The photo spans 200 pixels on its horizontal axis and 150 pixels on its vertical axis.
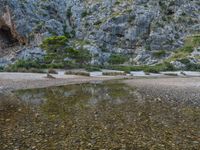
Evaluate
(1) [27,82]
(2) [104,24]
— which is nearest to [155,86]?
(1) [27,82]

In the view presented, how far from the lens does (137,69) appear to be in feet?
324

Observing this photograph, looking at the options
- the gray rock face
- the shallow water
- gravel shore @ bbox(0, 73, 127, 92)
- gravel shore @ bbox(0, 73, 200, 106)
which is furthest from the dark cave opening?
the shallow water

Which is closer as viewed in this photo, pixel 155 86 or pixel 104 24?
pixel 155 86

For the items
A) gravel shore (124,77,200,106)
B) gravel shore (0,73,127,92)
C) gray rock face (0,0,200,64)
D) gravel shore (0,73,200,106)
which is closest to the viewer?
gravel shore (124,77,200,106)

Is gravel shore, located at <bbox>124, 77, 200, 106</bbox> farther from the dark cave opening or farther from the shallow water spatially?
the dark cave opening

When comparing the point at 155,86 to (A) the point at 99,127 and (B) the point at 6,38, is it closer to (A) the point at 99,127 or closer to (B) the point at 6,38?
(A) the point at 99,127

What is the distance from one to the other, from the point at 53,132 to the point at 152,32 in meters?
122

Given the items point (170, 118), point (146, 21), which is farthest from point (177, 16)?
point (170, 118)

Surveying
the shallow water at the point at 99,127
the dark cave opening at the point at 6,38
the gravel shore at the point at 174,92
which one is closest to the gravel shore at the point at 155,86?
the gravel shore at the point at 174,92

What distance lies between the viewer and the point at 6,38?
131750 millimetres

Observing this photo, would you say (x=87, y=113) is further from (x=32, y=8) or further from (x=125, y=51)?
(x=32, y=8)

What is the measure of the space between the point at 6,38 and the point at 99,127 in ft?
403

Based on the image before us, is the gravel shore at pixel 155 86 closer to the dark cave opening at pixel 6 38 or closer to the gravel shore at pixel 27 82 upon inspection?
the gravel shore at pixel 27 82

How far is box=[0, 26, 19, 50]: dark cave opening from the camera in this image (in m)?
130
